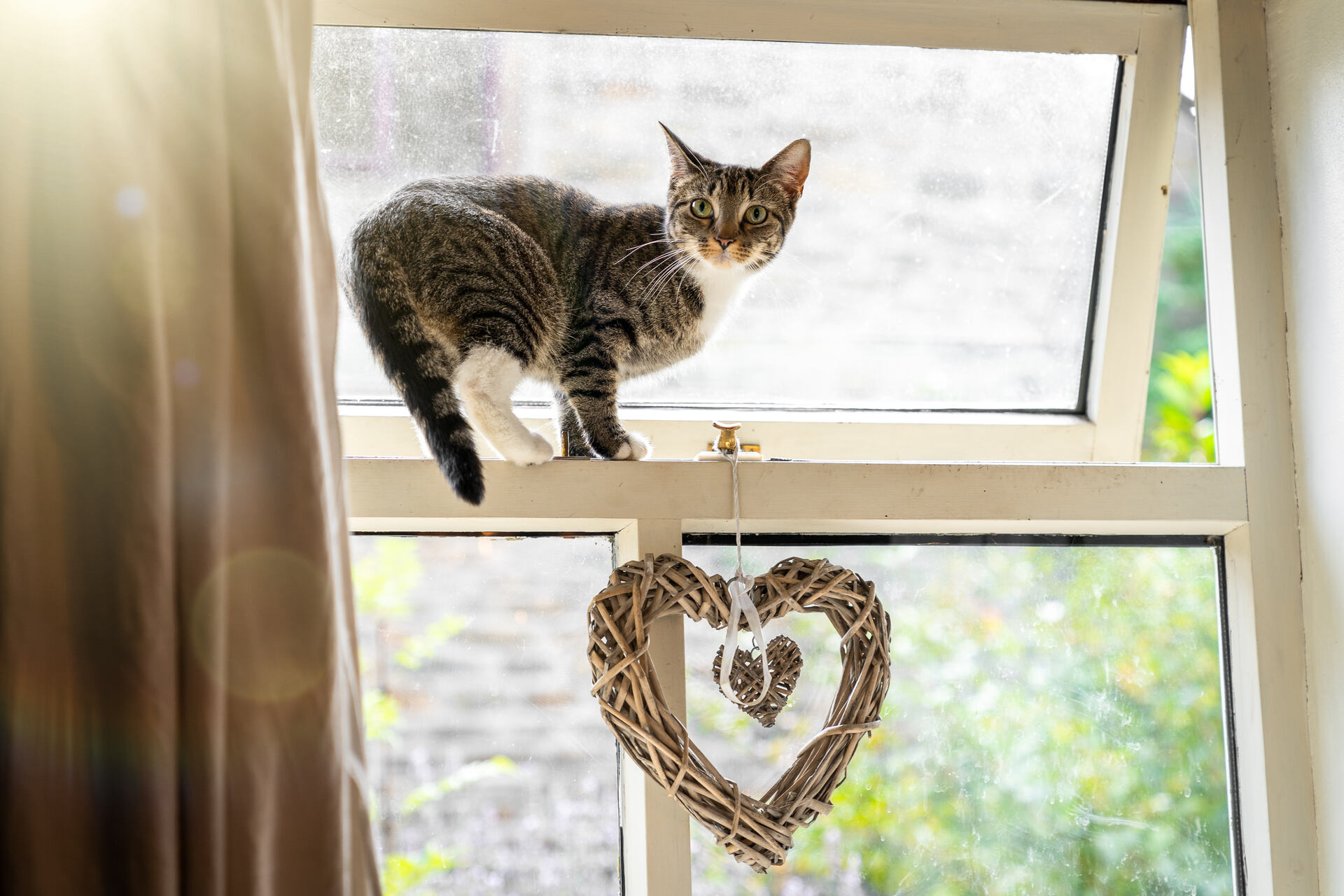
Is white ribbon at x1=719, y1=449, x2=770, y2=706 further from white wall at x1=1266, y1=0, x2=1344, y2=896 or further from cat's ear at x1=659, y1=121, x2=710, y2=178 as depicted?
white wall at x1=1266, y1=0, x2=1344, y2=896

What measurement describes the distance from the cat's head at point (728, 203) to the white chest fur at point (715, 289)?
0.01m

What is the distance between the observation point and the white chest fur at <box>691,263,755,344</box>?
3.93 feet

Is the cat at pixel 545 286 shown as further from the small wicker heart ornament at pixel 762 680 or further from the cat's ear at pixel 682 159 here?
the small wicker heart ornament at pixel 762 680

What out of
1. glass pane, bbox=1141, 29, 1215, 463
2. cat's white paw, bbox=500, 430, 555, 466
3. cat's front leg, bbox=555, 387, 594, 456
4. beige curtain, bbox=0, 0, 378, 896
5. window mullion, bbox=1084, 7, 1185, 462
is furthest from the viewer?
glass pane, bbox=1141, 29, 1215, 463

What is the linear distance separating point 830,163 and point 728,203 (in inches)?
8.3

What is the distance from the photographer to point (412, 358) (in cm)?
102

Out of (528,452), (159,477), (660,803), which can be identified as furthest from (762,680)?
(159,477)

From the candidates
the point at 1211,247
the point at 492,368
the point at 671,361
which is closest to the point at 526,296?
the point at 492,368

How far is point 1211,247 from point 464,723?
1115 mm

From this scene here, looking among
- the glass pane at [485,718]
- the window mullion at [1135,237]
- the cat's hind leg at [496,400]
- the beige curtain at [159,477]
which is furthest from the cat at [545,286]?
the window mullion at [1135,237]

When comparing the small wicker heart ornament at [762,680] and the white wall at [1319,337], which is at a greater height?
the white wall at [1319,337]

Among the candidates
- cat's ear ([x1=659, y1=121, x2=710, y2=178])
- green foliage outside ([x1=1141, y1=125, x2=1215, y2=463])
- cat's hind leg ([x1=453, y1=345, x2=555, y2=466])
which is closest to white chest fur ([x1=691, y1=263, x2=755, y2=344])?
cat's ear ([x1=659, y1=121, x2=710, y2=178])

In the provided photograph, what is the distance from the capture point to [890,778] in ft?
3.96

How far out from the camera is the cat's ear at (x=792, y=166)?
1188 mm
